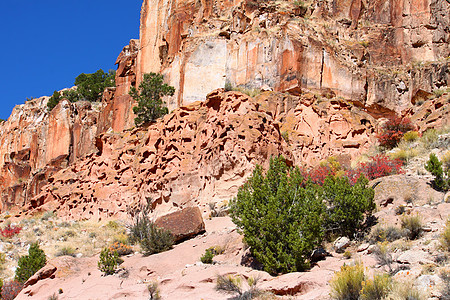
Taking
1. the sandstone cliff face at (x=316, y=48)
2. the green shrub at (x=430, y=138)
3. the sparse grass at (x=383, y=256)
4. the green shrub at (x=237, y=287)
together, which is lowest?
the green shrub at (x=237, y=287)

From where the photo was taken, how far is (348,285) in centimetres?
927

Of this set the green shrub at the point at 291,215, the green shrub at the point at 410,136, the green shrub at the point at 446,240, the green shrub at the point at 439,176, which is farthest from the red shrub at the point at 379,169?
the green shrub at the point at 446,240

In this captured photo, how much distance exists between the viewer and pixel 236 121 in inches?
889

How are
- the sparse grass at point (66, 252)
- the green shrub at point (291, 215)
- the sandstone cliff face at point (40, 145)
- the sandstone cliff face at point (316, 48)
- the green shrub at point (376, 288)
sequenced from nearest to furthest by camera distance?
the green shrub at point (376, 288), the green shrub at point (291, 215), the sparse grass at point (66, 252), the sandstone cliff face at point (316, 48), the sandstone cliff face at point (40, 145)

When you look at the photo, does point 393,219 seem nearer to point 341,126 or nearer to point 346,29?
point 341,126

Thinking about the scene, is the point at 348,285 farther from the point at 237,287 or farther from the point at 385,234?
the point at 385,234

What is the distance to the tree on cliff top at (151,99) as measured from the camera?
31438mm

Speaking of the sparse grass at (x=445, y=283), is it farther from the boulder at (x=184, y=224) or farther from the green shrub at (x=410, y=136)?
the green shrub at (x=410, y=136)

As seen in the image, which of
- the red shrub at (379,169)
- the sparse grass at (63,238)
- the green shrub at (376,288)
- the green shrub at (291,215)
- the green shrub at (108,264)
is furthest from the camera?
the sparse grass at (63,238)

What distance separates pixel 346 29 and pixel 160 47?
1416 centimetres

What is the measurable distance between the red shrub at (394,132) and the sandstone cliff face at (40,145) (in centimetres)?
2505

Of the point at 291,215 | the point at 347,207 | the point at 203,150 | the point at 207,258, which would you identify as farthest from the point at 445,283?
the point at 203,150

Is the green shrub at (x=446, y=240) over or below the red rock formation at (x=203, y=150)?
below

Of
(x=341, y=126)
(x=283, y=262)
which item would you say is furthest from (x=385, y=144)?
(x=283, y=262)
